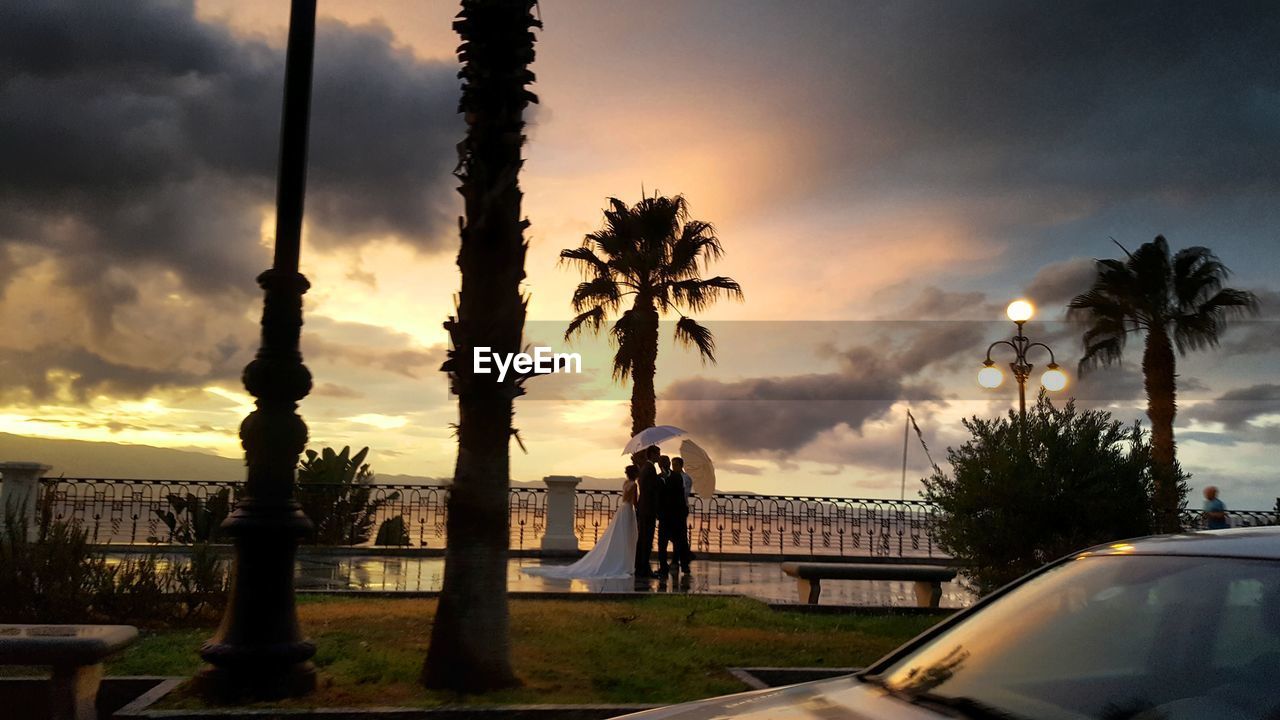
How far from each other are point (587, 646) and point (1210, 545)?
6.50 meters

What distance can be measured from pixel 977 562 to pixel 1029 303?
31.4 ft

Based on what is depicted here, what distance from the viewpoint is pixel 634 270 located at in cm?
2802

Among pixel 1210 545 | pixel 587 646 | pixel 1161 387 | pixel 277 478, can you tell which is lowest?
pixel 587 646

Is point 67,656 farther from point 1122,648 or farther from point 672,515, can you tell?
point 672,515

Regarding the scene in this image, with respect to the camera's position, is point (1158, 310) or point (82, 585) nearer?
point (82, 585)

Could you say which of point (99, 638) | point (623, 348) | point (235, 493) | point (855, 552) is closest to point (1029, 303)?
point (855, 552)

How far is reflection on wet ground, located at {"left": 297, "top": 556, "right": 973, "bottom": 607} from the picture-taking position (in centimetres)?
1444

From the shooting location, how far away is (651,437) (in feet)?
65.0

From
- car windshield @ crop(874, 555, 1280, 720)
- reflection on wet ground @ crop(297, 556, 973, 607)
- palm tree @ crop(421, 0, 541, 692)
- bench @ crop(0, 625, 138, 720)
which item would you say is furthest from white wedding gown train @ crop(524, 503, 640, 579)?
car windshield @ crop(874, 555, 1280, 720)

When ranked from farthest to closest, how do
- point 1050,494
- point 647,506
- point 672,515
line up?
point 672,515 → point 647,506 → point 1050,494

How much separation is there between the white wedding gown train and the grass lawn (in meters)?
4.81

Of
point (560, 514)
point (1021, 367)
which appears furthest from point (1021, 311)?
point (560, 514)

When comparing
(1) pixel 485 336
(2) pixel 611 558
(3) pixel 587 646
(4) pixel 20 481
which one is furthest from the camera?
(4) pixel 20 481

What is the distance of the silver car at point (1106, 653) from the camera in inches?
102
